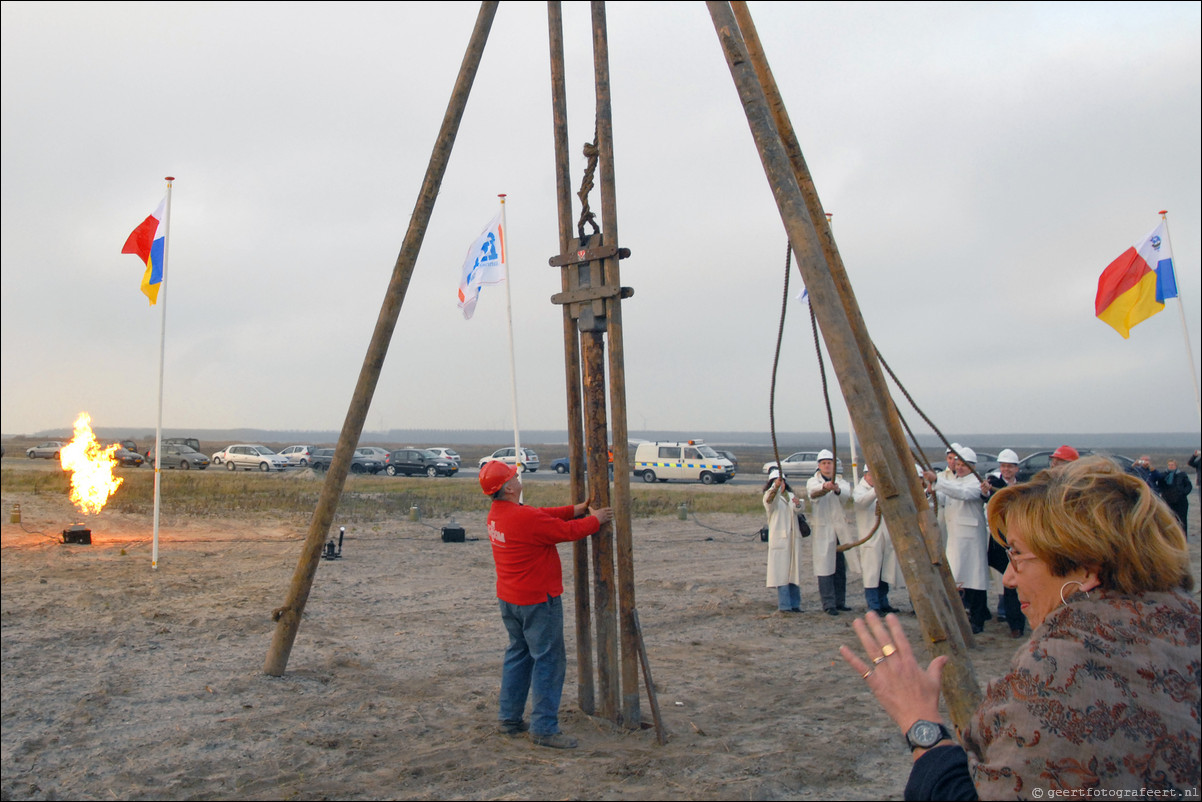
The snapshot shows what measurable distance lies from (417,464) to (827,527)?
33984 mm

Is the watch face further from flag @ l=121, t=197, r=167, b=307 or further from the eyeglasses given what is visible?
flag @ l=121, t=197, r=167, b=307

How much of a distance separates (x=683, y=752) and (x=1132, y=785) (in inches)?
152

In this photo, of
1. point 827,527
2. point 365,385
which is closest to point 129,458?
point 365,385

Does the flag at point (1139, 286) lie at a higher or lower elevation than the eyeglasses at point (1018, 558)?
higher

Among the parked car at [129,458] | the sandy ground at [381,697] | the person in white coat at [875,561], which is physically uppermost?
the parked car at [129,458]

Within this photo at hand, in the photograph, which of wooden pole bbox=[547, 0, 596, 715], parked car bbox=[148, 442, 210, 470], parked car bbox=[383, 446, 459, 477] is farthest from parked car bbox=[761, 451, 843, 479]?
wooden pole bbox=[547, 0, 596, 715]

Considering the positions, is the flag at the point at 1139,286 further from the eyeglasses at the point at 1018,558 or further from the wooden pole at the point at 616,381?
the eyeglasses at the point at 1018,558

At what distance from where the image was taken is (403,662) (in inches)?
292

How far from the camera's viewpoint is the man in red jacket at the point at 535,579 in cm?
513

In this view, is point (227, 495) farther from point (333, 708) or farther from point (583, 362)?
point (583, 362)

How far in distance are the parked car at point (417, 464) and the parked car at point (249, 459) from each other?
5.33 meters

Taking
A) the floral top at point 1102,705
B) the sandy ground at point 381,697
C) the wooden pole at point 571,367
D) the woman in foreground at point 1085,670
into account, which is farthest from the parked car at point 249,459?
the floral top at point 1102,705

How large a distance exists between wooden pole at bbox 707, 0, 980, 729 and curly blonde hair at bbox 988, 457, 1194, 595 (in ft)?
3.86

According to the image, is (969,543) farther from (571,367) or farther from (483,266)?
(483,266)
